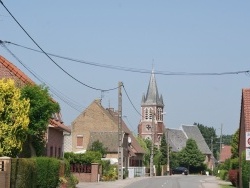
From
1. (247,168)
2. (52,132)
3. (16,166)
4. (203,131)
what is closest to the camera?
(16,166)

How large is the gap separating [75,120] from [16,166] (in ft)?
203

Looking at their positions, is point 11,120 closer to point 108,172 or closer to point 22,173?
point 22,173

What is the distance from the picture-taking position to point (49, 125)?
36719mm

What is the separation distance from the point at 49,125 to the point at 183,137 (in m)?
106

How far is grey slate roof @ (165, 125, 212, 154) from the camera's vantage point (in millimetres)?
132125

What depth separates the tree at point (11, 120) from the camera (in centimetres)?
2500

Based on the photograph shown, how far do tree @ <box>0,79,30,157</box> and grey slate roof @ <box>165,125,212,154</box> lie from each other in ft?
339

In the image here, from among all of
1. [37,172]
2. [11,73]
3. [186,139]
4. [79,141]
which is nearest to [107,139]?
[79,141]

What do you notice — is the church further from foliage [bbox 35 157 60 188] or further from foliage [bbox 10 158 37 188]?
foliage [bbox 10 158 37 188]

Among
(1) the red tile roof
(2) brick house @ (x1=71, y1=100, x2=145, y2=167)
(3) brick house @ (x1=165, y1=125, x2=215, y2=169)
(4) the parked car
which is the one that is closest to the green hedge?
(1) the red tile roof

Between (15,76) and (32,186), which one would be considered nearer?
(32,186)

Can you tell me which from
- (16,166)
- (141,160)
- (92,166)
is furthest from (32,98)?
(141,160)

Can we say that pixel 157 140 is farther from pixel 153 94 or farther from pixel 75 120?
pixel 75 120

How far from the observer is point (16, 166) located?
68.4 ft
